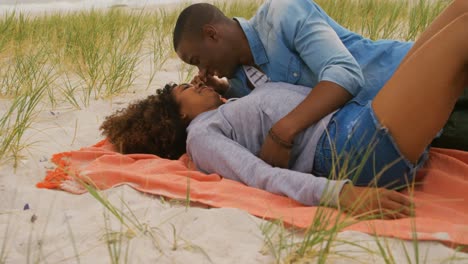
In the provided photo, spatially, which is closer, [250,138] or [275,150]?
[275,150]

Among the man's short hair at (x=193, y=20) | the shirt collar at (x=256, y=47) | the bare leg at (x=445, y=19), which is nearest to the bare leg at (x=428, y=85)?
the bare leg at (x=445, y=19)

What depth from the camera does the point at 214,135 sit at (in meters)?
2.69

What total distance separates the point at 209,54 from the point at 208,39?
0.07m

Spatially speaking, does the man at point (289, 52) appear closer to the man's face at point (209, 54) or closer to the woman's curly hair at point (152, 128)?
the man's face at point (209, 54)

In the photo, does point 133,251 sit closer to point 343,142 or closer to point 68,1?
point 343,142

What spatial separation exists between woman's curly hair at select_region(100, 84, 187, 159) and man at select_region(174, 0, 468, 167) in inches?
10.4

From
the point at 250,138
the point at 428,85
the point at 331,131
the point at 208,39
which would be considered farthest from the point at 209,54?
the point at 428,85

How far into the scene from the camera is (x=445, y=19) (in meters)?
2.46

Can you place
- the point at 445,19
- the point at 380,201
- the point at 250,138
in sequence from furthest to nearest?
the point at 250,138 → the point at 445,19 → the point at 380,201

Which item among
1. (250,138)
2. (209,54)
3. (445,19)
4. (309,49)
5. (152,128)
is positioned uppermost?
(445,19)

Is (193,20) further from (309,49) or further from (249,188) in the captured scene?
(249,188)

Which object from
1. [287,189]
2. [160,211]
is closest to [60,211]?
[160,211]

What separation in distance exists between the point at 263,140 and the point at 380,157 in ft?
1.90

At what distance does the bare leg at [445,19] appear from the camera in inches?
93.0
